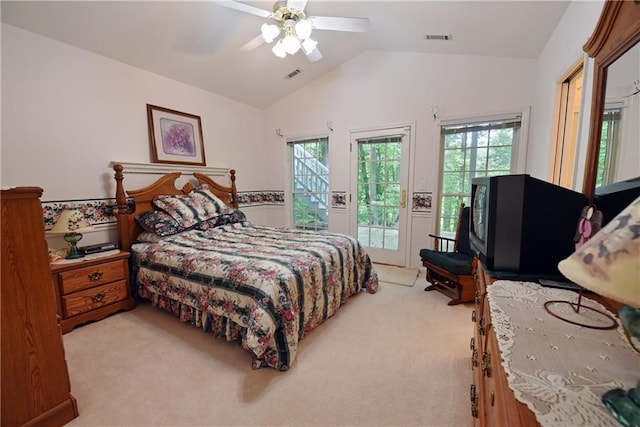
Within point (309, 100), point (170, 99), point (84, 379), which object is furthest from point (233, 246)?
point (309, 100)

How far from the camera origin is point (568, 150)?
1974 mm

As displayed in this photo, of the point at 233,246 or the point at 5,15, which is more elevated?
the point at 5,15

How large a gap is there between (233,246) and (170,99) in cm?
216

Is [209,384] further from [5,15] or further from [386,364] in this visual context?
[5,15]

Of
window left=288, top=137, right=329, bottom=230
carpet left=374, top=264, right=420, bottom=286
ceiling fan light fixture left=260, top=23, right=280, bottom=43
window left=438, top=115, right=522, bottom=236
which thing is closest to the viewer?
ceiling fan light fixture left=260, top=23, right=280, bottom=43

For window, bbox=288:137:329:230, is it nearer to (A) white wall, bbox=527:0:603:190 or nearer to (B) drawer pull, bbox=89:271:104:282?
(A) white wall, bbox=527:0:603:190

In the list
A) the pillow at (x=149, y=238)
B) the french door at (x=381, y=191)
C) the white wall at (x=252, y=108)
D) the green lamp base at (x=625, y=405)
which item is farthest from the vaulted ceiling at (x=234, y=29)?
the green lamp base at (x=625, y=405)

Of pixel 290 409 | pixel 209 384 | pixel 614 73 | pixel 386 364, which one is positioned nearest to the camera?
pixel 614 73

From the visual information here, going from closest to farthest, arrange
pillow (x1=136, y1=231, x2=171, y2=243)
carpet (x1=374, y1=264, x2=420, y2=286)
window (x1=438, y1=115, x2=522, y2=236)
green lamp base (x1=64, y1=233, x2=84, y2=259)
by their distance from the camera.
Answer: green lamp base (x1=64, y1=233, x2=84, y2=259)
pillow (x1=136, y1=231, x2=171, y2=243)
window (x1=438, y1=115, x2=522, y2=236)
carpet (x1=374, y1=264, x2=420, y2=286)

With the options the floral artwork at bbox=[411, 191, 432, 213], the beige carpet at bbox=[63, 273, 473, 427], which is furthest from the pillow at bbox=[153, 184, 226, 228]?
the floral artwork at bbox=[411, 191, 432, 213]

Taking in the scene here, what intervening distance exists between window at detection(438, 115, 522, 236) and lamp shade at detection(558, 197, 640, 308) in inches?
120

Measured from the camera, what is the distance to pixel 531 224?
1.19 m

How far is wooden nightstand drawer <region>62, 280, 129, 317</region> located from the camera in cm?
218

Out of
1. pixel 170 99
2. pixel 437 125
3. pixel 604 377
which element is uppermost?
pixel 170 99
